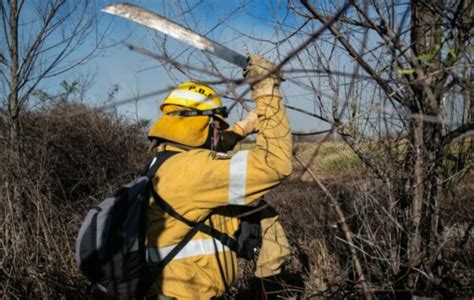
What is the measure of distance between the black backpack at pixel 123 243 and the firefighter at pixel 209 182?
4 centimetres

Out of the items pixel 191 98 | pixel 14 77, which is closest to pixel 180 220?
pixel 191 98

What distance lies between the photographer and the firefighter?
2.34 metres

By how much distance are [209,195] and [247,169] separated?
240 mm

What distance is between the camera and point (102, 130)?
8711mm

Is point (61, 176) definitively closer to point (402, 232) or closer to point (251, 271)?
point (251, 271)

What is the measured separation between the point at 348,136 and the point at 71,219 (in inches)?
139

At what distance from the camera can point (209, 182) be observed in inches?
93.6

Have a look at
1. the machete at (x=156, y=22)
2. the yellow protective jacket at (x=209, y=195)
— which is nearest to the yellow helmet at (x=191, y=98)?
the yellow protective jacket at (x=209, y=195)

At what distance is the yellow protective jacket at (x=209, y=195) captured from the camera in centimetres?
233

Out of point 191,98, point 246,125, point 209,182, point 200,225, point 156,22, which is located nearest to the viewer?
point 156,22

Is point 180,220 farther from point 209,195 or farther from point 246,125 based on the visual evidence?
point 246,125

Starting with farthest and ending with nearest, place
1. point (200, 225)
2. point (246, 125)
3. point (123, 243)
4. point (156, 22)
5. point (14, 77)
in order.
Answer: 1. point (14, 77)
2. point (246, 125)
3. point (200, 225)
4. point (123, 243)
5. point (156, 22)

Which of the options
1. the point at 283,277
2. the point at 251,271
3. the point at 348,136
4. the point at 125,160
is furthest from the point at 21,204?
the point at 125,160

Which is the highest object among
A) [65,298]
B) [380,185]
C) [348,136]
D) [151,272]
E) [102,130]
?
[102,130]
